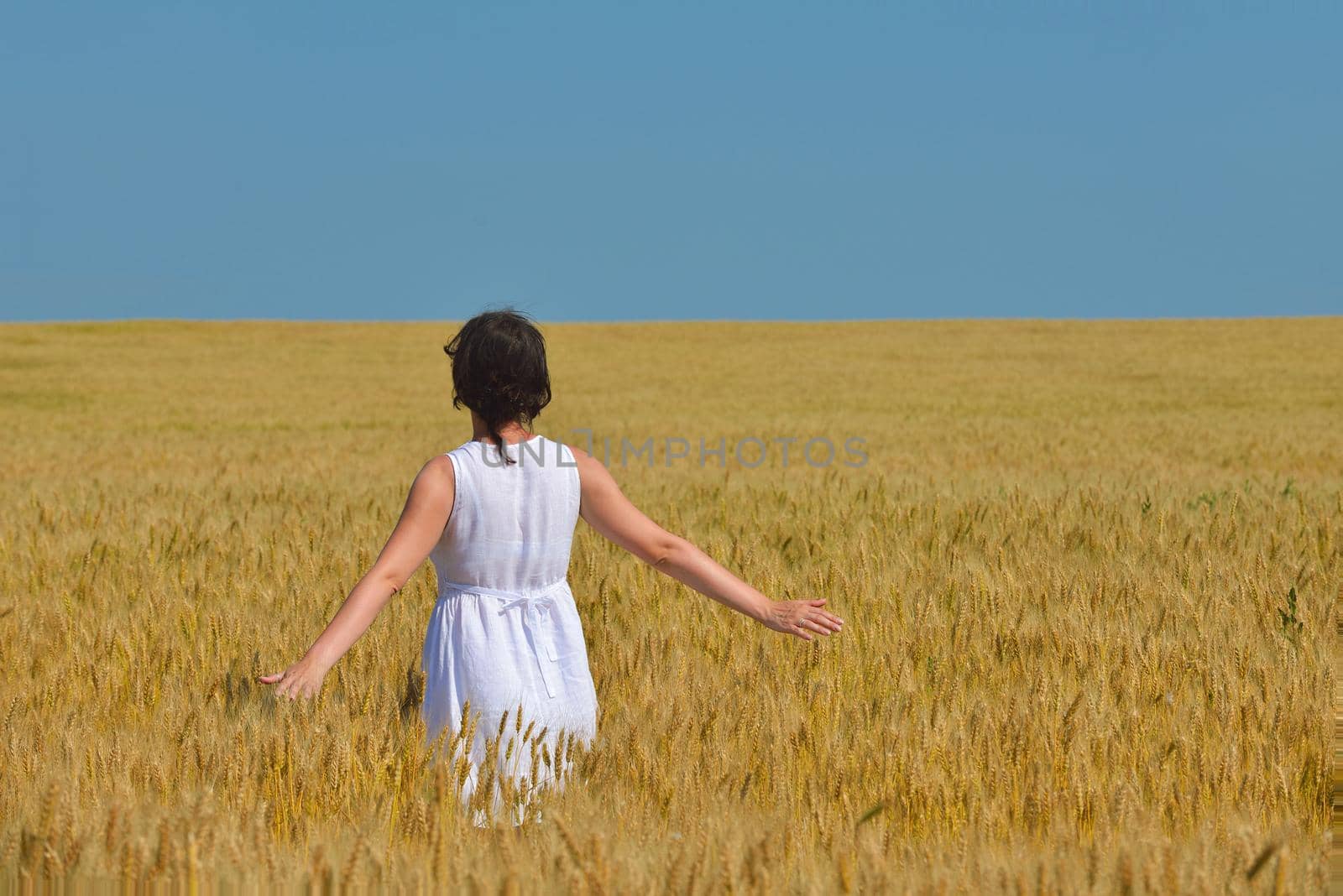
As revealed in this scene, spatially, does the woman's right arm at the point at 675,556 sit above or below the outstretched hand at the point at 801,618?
above

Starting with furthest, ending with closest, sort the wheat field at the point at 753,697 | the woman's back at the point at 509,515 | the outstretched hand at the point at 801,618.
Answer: the outstretched hand at the point at 801,618, the woman's back at the point at 509,515, the wheat field at the point at 753,697

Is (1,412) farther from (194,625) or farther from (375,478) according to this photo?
(194,625)

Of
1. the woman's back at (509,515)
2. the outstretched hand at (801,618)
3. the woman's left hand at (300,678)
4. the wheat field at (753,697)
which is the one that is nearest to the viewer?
the wheat field at (753,697)

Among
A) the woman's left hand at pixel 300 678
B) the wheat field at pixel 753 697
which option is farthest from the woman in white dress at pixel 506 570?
the wheat field at pixel 753 697

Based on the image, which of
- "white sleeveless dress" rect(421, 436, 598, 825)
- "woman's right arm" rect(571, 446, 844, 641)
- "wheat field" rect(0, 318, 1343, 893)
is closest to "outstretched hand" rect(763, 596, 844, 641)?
"woman's right arm" rect(571, 446, 844, 641)

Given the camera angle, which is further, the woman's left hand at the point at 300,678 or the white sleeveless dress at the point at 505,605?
the white sleeveless dress at the point at 505,605

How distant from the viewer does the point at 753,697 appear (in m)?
3.44

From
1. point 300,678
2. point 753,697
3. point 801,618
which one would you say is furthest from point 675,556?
point 300,678

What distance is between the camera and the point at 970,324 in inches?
1711

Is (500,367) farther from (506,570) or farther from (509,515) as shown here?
(506,570)

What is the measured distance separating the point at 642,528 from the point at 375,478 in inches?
313

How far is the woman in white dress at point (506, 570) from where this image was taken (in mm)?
2736

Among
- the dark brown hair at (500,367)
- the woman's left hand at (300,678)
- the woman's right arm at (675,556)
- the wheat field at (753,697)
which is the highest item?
the dark brown hair at (500,367)

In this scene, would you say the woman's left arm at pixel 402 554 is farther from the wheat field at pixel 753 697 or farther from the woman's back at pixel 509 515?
the wheat field at pixel 753 697
